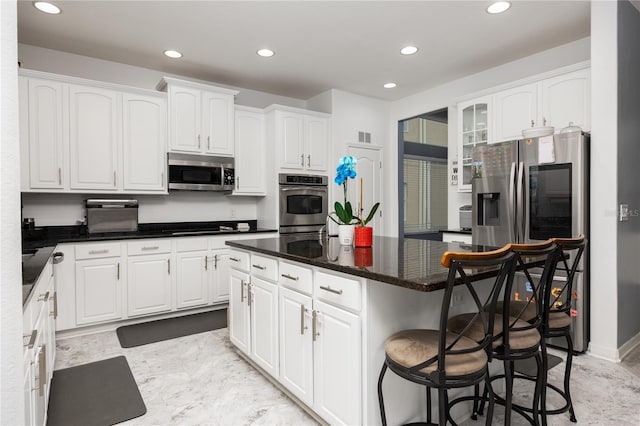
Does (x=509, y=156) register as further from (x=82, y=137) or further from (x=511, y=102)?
(x=82, y=137)

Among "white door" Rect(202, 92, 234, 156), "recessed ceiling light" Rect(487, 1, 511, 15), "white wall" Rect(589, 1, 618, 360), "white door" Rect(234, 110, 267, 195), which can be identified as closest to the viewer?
"white wall" Rect(589, 1, 618, 360)

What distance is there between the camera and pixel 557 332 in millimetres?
1897

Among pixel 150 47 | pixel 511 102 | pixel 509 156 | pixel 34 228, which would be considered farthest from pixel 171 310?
pixel 511 102

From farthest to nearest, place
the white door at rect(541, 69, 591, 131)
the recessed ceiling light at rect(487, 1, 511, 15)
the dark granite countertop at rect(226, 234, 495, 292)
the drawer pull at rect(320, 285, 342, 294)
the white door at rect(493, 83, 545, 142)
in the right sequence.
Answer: the white door at rect(493, 83, 545, 142), the white door at rect(541, 69, 591, 131), the recessed ceiling light at rect(487, 1, 511, 15), the drawer pull at rect(320, 285, 342, 294), the dark granite countertop at rect(226, 234, 495, 292)

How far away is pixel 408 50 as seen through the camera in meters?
3.82

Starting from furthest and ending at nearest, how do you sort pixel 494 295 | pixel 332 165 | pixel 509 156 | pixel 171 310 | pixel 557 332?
pixel 332 165 → pixel 171 310 → pixel 509 156 → pixel 557 332 → pixel 494 295

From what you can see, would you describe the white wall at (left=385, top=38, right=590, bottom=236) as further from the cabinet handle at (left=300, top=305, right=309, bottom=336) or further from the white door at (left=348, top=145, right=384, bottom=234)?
the cabinet handle at (left=300, top=305, right=309, bottom=336)

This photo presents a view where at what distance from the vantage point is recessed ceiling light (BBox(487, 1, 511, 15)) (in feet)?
9.62

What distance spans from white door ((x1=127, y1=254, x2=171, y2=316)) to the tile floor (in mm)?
530

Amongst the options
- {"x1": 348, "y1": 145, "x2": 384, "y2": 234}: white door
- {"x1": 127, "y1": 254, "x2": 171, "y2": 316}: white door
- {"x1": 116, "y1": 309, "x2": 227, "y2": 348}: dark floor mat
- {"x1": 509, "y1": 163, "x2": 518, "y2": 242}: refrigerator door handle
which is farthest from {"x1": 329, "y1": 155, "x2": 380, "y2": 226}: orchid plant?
{"x1": 348, "y1": 145, "x2": 384, "y2": 234}: white door

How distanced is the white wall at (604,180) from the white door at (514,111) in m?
0.68

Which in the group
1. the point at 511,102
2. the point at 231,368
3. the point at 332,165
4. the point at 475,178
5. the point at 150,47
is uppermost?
the point at 150,47

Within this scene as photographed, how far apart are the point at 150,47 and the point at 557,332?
4116 mm

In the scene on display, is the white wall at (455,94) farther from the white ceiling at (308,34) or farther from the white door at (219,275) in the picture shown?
the white door at (219,275)
